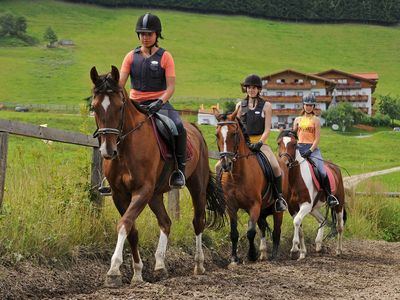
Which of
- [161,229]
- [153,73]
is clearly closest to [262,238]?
[161,229]

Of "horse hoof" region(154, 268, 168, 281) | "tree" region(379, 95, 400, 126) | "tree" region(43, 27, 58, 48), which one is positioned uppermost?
"tree" region(43, 27, 58, 48)

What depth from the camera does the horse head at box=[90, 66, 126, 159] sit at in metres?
7.60

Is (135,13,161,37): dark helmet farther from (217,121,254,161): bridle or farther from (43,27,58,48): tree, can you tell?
(43,27,58,48): tree

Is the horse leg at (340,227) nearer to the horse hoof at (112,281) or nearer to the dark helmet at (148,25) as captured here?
the dark helmet at (148,25)

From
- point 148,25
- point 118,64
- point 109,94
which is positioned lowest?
point 109,94

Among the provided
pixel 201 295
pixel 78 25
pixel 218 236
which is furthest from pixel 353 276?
pixel 78 25

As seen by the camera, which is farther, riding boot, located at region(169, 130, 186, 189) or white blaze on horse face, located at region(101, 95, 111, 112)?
riding boot, located at region(169, 130, 186, 189)

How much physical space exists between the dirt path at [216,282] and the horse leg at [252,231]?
0.23 metres

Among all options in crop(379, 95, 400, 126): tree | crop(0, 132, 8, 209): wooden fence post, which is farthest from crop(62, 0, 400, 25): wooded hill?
crop(0, 132, 8, 209): wooden fence post

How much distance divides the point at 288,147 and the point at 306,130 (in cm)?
87

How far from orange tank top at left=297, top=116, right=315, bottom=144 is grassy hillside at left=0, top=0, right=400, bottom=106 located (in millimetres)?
88840

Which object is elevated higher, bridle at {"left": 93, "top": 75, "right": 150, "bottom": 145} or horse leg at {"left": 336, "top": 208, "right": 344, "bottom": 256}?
bridle at {"left": 93, "top": 75, "right": 150, "bottom": 145}

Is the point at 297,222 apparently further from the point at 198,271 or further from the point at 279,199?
the point at 198,271

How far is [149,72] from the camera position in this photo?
9.04m
